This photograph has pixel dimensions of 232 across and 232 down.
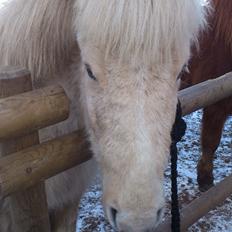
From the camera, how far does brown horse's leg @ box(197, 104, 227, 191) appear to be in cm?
310

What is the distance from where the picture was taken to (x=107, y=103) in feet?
3.90

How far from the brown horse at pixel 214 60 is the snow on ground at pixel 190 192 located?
38 centimetres

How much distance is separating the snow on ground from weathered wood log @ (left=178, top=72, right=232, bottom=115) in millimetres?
1242

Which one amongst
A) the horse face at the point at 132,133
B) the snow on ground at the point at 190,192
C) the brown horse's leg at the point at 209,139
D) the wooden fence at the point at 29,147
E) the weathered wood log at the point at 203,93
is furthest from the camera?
the brown horse's leg at the point at 209,139

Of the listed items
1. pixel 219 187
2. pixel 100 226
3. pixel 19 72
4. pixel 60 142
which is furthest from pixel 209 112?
pixel 19 72

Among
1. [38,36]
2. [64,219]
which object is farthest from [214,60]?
[38,36]

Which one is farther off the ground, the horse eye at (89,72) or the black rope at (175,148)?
the horse eye at (89,72)

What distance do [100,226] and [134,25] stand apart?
204cm

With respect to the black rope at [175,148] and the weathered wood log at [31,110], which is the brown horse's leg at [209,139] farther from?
the weathered wood log at [31,110]

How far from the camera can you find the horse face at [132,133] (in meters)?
1.12

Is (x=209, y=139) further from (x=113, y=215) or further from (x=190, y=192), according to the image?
(x=113, y=215)

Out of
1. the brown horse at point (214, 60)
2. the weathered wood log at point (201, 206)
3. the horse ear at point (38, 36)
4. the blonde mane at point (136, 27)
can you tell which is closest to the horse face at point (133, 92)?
the blonde mane at point (136, 27)

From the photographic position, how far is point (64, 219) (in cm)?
196

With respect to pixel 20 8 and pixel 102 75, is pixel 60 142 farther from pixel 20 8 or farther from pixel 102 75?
pixel 20 8
